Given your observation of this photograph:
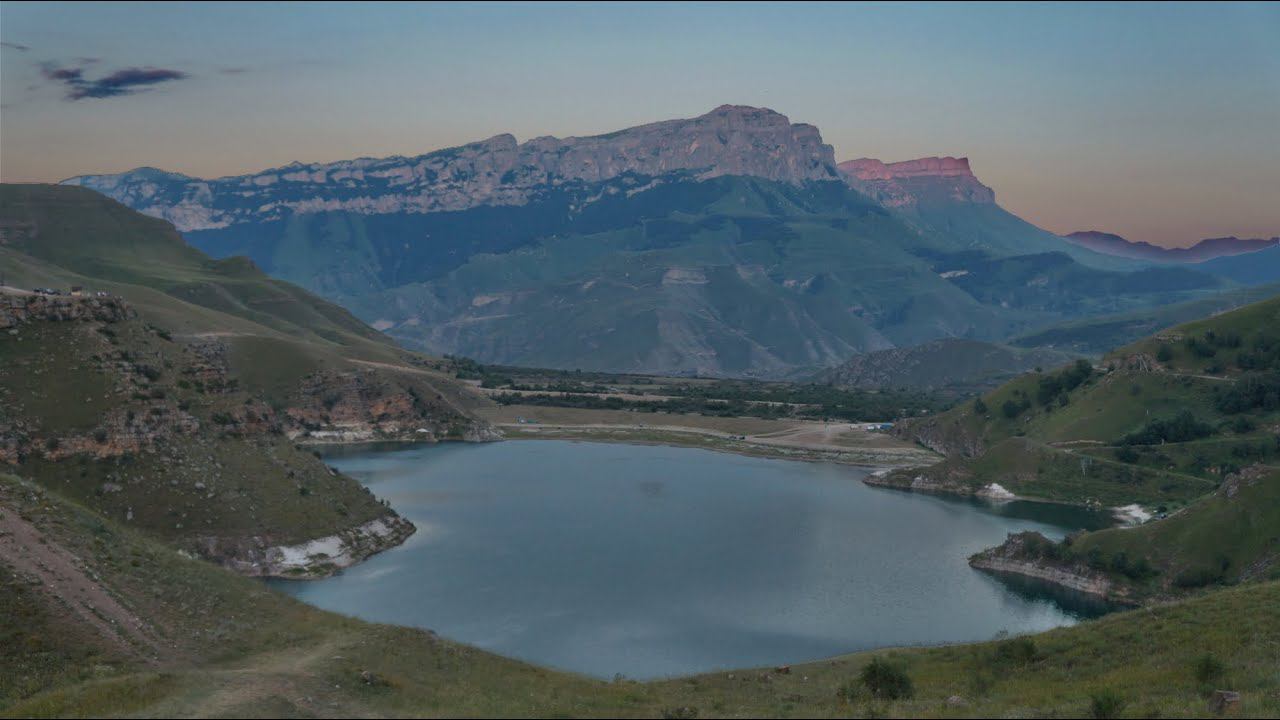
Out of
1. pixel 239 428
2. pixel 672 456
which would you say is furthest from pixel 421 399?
pixel 239 428

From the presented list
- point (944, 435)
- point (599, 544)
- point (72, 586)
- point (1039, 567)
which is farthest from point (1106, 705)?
point (944, 435)

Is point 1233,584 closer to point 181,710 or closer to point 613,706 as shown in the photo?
point 613,706

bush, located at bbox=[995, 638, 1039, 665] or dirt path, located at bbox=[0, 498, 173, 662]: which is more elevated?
dirt path, located at bbox=[0, 498, 173, 662]

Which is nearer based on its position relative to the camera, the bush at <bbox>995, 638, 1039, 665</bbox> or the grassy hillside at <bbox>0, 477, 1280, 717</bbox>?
the grassy hillside at <bbox>0, 477, 1280, 717</bbox>

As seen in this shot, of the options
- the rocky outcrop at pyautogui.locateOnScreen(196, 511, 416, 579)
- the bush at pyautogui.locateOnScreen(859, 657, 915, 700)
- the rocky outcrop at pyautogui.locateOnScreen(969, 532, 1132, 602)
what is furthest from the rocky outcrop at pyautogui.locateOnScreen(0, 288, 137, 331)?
the rocky outcrop at pyautogui.locateOnScreen(969, 532, 1132, 602)

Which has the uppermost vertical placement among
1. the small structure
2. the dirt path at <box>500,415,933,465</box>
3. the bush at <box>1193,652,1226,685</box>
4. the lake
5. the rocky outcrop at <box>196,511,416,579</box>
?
the small structure

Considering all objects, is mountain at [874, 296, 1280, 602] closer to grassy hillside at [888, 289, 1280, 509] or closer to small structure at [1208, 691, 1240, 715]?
grassy hillside at [888, 289, 1280, 509]

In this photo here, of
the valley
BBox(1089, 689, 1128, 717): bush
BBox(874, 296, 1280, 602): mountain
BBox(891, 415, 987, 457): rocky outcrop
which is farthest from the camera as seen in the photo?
BBox(891, 415, 987, 457): rocky outcrop

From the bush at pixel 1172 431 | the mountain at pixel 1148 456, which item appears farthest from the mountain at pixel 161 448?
the bush at pixel 1172 431

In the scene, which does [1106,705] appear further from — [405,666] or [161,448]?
[161,448]
